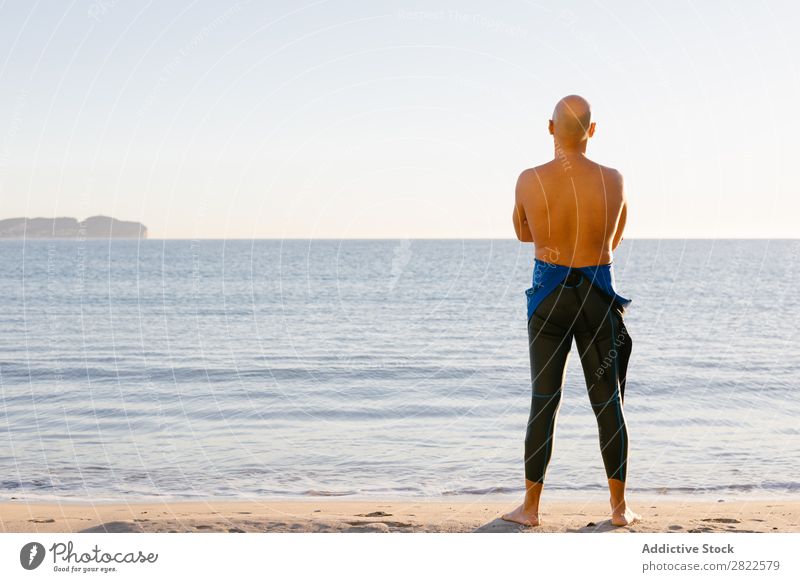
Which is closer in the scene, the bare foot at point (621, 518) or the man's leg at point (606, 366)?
the man's leg at point (606, 366)

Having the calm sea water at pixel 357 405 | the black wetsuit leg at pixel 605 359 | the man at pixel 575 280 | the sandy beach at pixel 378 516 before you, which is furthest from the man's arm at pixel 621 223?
the calm sea water at pixel 357 405

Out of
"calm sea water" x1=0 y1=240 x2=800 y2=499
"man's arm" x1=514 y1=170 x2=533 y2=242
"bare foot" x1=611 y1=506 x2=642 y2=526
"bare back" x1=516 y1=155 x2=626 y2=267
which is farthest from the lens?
"calm sea water" x1=0 y1=240 x2=800 y2=499

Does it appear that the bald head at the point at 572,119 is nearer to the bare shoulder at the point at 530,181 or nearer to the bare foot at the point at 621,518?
the bare shoulder at the point at 530,181

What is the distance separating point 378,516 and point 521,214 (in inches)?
101

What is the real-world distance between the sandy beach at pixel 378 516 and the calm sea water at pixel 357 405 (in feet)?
1.69

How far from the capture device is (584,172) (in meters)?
5.25

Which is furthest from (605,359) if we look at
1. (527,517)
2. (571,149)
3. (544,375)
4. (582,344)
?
(571,149)

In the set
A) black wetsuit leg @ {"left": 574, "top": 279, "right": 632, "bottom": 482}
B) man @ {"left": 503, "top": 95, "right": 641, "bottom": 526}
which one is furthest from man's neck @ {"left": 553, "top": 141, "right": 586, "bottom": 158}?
black wetsuit leg @ {"left": 574, "top": 279, "right": 632, "bottom": 482}

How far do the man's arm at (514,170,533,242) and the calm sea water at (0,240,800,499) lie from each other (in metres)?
3.11

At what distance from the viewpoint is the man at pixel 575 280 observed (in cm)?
525

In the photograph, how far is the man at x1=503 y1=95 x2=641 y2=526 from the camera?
5250mm

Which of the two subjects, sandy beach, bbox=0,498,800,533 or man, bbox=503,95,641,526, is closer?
man, bbox=503,95,641,526

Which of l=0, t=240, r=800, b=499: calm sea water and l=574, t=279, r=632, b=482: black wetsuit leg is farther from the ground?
l=574, t=279, r=632, b=482: black wetsuit leg

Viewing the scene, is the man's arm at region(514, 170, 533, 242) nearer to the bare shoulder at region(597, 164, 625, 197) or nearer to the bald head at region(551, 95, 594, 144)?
the bald head at region(551, 95, 594, 144)
